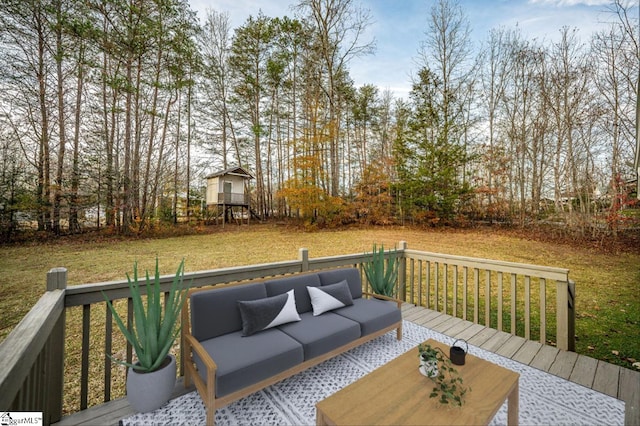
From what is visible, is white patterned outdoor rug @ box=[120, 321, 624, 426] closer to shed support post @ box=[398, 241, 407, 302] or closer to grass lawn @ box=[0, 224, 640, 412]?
grass lawn @ box=[0, 224, 640, 412]

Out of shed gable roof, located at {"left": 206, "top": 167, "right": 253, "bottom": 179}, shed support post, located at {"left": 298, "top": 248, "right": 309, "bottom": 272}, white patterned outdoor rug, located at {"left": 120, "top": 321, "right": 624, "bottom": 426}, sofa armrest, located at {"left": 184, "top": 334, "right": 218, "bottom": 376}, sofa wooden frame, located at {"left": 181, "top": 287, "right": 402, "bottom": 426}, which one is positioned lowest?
white patterned outdoor rug, located at {"left": 120, "top": 321, "right": 624, "bottom": 426}

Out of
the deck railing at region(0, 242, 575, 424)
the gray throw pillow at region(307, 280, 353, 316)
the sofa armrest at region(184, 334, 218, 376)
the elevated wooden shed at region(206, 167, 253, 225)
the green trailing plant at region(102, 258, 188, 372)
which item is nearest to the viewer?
the deck railing at region(0, 242, 575, 424)

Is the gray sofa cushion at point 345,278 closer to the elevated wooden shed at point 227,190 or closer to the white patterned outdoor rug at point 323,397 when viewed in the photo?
the white patterned outdoor rug at point 323,397

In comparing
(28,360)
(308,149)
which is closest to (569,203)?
(308,149)

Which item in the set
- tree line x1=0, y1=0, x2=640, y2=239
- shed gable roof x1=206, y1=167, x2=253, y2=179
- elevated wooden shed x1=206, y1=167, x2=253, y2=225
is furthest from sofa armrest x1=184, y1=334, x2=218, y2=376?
shed gable roof x1=206, y1=167, x2=253, y2=179

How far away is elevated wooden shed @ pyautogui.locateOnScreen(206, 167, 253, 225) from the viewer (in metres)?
12.8

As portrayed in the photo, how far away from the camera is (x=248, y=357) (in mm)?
1857

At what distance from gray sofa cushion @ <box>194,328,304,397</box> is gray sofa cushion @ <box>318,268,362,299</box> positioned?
93 cm

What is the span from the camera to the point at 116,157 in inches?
341

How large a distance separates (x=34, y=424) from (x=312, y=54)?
12.6 meters

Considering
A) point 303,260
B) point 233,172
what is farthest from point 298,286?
point 233,172

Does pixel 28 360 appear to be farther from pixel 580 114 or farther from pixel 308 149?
pixel 580 114

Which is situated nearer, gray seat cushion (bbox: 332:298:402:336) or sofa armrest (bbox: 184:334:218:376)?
sofa armrest (bbox: 184:334:218:376)

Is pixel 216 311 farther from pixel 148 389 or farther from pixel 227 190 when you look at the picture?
pixel 227 190
